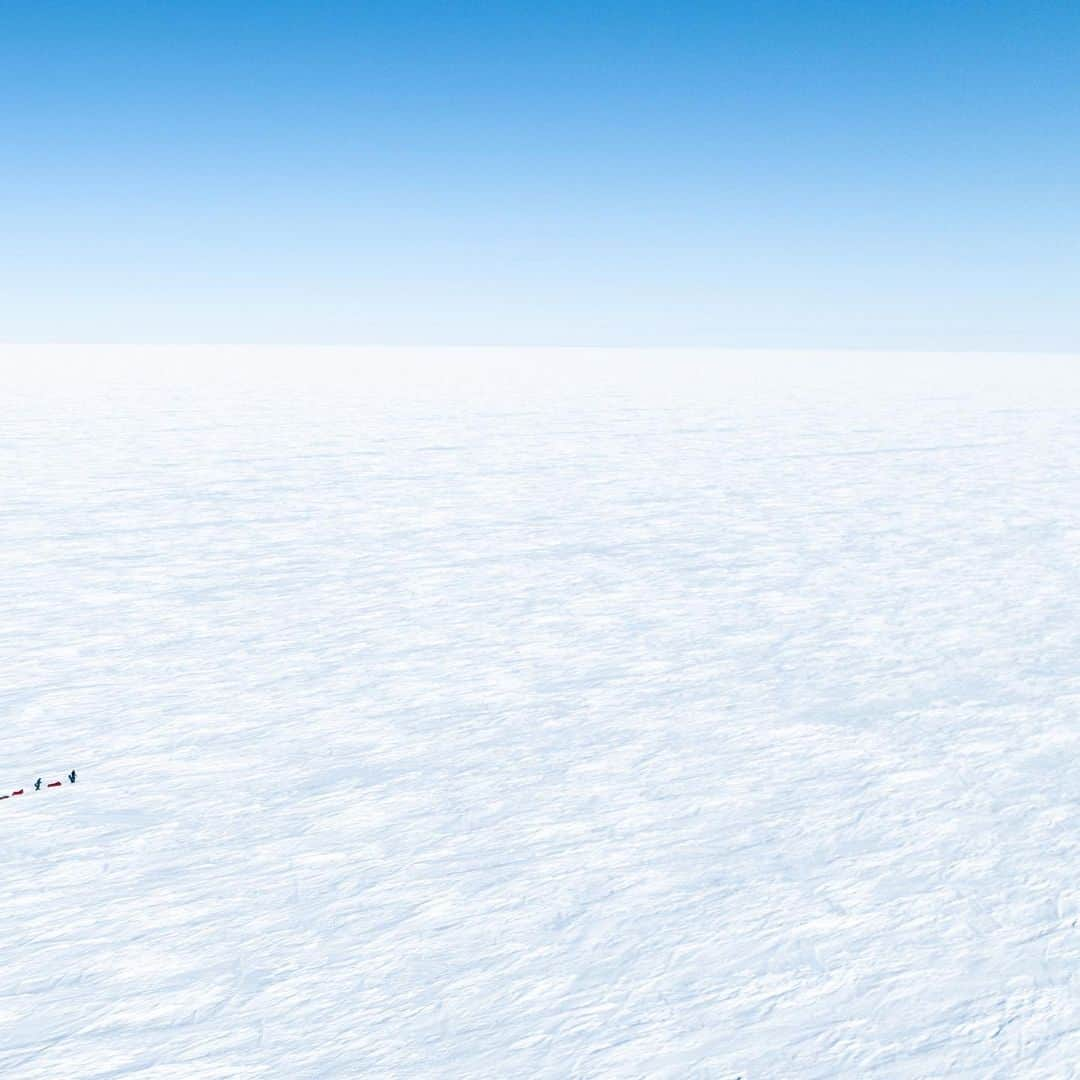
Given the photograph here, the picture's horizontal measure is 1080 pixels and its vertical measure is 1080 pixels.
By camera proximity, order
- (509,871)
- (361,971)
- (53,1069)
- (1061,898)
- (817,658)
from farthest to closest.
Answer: (817,658) < (509,871) < (1061,898) < (361,971) < (53,1069)

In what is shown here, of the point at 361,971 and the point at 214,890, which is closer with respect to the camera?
the point at 361,971

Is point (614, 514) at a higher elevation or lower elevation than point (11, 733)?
higher

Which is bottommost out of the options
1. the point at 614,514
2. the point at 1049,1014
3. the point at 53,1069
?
the point at 53,1069

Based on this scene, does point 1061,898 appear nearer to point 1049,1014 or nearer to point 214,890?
point 1049,1014

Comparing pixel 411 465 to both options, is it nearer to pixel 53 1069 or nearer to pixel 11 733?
pixel 11 733

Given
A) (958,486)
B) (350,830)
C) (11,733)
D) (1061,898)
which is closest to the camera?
(1061,898)

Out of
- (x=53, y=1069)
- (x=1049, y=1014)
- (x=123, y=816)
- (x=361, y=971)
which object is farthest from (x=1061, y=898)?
(x=123, y=816)
